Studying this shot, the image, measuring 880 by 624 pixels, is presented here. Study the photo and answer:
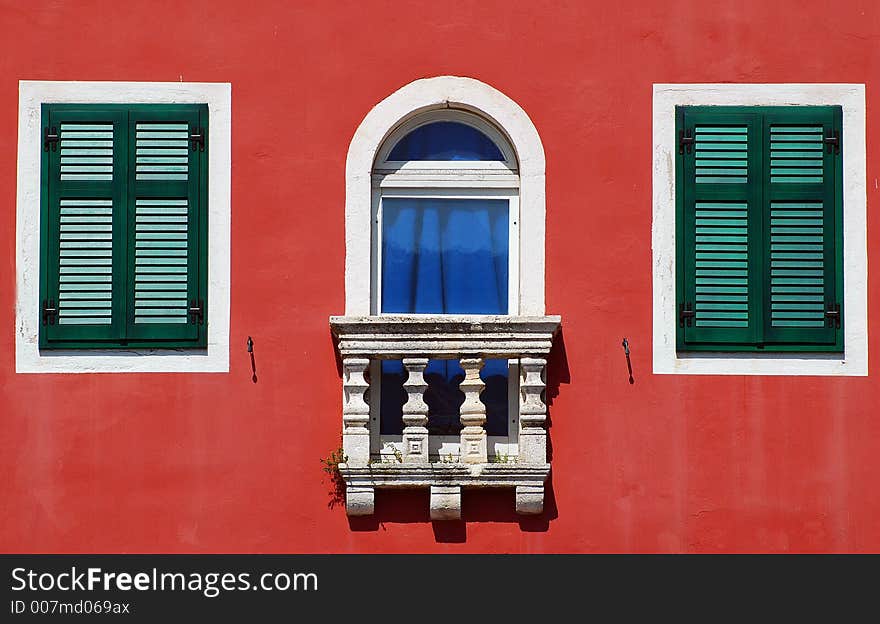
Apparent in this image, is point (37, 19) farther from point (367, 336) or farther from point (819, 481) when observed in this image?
point (819, 481)

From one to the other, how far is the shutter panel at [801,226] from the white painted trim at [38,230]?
3.11m

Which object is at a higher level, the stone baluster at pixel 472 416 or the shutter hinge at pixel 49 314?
the shutter hinge at pixel 49 314

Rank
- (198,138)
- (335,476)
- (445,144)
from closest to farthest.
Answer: (335,476) → (198,138) → (445,144)

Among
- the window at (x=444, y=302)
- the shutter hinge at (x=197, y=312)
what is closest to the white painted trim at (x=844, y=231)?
the window at (x=444, y=302)

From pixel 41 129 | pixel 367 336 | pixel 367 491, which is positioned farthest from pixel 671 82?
pixel 41 129

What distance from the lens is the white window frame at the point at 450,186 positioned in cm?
990

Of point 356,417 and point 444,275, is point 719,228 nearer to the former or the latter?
point 444,275

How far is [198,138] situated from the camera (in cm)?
991

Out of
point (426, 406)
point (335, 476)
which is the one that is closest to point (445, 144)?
point (426, 406)

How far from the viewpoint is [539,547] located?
9812 millimetres

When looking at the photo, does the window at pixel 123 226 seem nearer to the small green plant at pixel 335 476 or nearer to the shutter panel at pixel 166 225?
the shutter panel at pixel 166 225

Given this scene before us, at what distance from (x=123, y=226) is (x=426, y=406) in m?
2.02

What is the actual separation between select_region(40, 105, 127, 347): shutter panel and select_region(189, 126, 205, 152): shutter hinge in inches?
15.6

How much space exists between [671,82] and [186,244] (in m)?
2.95
